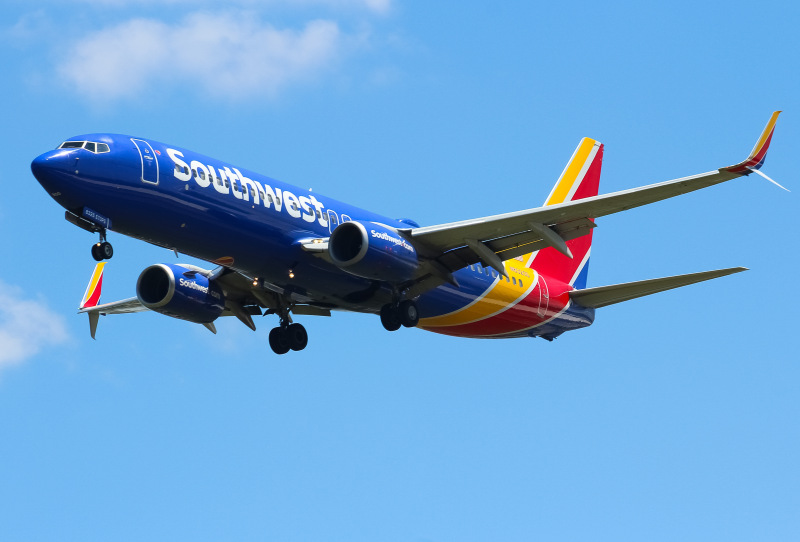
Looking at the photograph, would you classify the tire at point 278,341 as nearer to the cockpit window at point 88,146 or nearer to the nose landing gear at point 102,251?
the nose landing gear at point 102,251

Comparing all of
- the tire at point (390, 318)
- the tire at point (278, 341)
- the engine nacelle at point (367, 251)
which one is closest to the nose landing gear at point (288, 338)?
the tire at point (278, 341)

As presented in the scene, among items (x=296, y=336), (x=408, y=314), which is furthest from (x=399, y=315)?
(x=296, y=336)

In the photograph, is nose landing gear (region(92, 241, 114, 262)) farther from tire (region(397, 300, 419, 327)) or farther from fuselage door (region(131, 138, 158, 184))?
tire (region(397, 300, 419, 327))

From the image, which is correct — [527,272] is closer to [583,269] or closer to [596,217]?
[583,269]

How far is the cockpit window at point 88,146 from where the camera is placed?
3048 cm

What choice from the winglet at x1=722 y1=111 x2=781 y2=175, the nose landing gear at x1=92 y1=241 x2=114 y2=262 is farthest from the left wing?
the nose landing gear at x1=92 y1=241 x2=114 y2=262

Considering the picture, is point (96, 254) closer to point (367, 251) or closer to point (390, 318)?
point (367, 251)

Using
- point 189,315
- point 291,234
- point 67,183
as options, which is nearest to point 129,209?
point 67,183

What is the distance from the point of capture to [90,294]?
138 feet

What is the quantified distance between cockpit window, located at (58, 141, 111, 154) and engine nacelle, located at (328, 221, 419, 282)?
249 inches

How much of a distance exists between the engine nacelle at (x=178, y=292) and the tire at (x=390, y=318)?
17.8 feet

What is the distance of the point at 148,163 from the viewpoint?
31.0m

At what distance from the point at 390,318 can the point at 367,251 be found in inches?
148

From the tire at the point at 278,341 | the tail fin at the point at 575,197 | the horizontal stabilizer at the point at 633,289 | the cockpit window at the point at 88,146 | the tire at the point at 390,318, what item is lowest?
the tire at the point at 390,318
